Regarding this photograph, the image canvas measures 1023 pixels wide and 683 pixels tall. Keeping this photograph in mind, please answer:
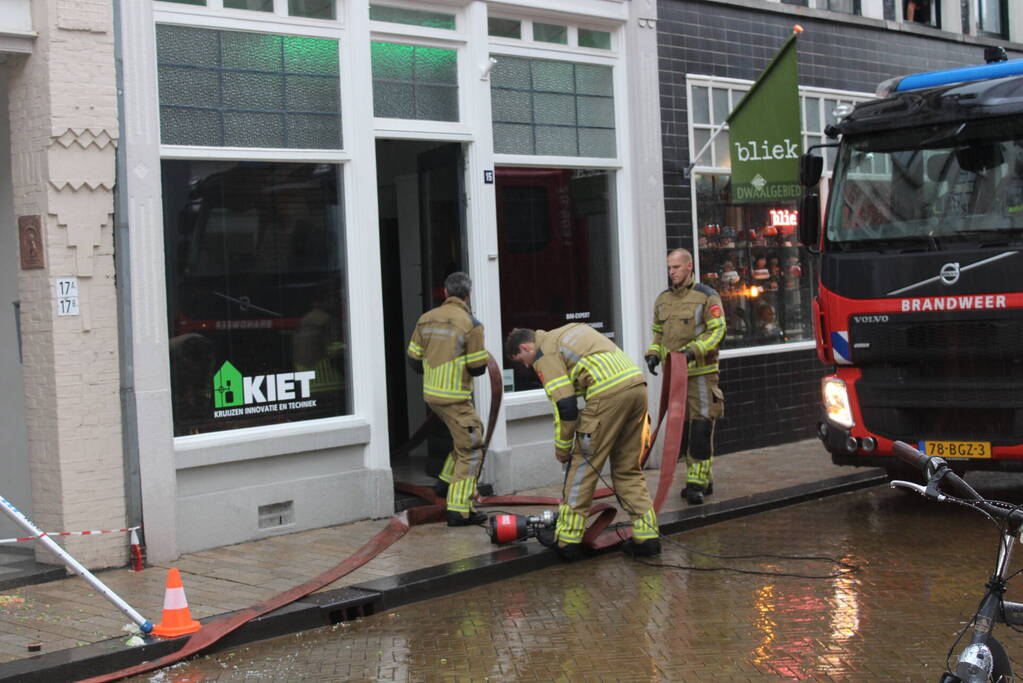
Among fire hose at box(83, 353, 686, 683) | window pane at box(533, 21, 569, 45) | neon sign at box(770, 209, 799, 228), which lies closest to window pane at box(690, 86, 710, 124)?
neon sign at box(770, 209, 799, 228)

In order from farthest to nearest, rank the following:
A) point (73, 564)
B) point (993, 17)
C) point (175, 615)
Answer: point (993, 17) < point (175, 615) < point (73, 564)

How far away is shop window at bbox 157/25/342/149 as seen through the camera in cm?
927

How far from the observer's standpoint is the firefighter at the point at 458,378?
9.68 meters

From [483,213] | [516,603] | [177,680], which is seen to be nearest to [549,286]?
[483,213]

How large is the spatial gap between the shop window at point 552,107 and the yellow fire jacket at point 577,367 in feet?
11.8

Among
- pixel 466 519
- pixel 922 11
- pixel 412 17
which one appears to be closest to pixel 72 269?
pixel 466 519

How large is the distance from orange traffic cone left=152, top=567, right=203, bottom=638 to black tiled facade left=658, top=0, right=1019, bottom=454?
7.40 metres

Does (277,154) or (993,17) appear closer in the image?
(277,154)

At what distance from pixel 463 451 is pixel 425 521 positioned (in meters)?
0.65

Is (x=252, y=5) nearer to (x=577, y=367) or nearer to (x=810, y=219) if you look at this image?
(x=577, y=367)

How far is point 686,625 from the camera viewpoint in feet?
22.8

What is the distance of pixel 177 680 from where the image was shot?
6.36m

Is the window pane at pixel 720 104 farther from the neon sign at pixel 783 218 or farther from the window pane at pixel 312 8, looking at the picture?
the window pane at pixel 312 8

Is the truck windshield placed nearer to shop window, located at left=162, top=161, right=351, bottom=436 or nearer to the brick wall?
shop window, located at left=162, top=161, right=351, bottom=436
